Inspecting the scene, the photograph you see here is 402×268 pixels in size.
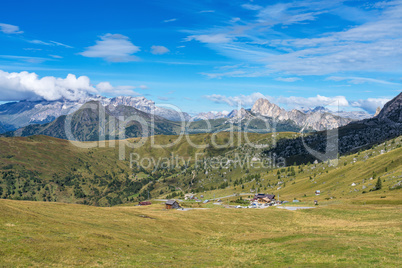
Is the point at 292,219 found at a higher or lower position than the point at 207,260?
lower

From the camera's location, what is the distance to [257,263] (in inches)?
1554

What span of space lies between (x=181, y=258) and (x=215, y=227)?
3718cm

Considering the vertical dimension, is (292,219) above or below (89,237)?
below

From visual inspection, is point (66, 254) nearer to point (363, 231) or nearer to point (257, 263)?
point (257, 263)

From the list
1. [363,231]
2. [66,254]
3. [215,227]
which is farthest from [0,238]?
[363,231]

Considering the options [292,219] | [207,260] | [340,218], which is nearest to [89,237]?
[207,260]

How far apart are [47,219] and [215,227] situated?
45.5m

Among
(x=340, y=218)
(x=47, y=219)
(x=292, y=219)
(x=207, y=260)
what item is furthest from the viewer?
(x=292, y=219)

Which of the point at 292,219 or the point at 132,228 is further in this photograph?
the point at 292,219

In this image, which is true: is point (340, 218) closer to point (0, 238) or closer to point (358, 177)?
point (0, 238)

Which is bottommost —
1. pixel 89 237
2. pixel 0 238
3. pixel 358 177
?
pixel 358 177

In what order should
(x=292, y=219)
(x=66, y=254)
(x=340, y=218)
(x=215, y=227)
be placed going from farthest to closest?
(x=292, y=219)
(x=340, y=218)
(x=215, y=227)
(x=66, y=254)

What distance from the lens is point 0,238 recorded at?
38.2 meters

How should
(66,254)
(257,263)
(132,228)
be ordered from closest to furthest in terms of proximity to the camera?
(66,254) → (257,263) → (132,228)
